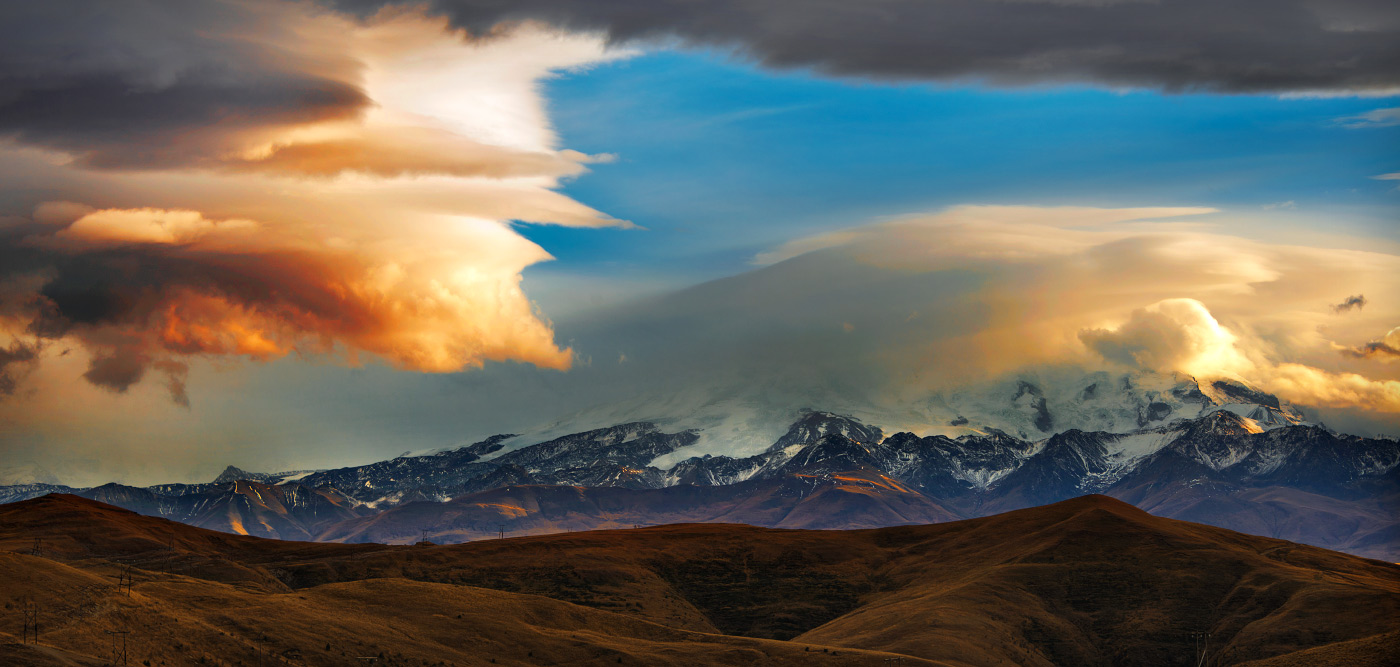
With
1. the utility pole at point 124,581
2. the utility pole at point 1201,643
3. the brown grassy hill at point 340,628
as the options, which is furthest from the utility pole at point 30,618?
the utility pole at point 1201,643

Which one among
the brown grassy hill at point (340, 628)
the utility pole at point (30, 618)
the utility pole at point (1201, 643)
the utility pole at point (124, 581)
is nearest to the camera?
the utility pole at point (30, 618)

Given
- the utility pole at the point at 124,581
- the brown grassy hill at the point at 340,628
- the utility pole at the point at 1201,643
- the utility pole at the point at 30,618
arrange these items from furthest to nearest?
1. the utility pole at the point at 1201,643
2. the utility pole at the point at 124,581
3. the brown grassy hill at the point at 340,628
4. the utility pole at the point at 30,618

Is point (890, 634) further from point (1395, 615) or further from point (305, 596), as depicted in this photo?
point (305, 596)

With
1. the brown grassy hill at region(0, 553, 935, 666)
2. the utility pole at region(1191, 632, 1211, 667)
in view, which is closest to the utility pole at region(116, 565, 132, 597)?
the brown grassy hill at region(0, 553, 935, 666)

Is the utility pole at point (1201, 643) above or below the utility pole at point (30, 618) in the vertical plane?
below

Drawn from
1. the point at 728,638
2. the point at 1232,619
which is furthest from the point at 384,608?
the point at 1232,619

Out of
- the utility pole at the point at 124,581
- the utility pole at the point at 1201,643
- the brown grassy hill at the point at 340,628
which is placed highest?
the utility pole at the point at 124,581

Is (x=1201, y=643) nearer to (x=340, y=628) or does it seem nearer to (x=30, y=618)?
(x=340, y=628)

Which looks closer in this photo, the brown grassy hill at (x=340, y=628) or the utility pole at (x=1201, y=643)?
the brown grassy hill at (x=340, y=628)

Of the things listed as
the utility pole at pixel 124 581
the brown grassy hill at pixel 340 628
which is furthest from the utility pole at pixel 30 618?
the utility pole at pixel 124 581

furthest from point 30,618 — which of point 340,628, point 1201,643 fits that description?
point 1201,643

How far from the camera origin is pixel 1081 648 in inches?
7603

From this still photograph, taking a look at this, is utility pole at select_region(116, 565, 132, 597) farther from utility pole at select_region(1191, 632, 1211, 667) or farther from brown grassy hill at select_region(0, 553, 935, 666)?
utility pole at select_region(1191, 632, 1211, 667)

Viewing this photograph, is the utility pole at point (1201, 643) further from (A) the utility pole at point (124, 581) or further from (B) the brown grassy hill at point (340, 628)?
(A) the utility pole at point (124, 581)
